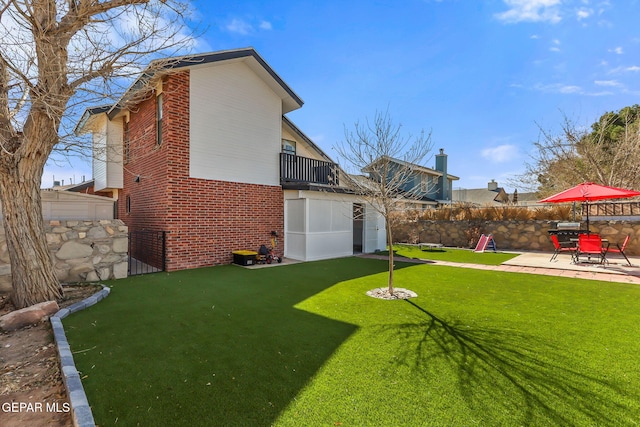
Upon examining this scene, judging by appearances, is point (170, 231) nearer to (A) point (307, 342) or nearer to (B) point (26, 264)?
(B) point (26, 264)

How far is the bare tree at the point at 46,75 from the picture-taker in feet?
16.3

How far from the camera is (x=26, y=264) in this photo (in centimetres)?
528

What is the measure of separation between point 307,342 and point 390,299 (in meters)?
2.56

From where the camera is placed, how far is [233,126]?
34.3ft

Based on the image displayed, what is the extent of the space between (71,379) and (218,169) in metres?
7.90

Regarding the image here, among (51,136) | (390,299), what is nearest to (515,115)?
(390,299)

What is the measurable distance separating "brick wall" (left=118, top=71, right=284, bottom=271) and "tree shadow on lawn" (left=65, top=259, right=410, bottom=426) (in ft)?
8.86

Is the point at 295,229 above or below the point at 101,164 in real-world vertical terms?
below

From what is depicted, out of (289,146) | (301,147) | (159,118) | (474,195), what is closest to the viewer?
(159,118)

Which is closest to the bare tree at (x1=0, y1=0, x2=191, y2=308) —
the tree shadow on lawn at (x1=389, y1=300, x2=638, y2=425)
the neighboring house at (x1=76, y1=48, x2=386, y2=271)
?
the neighboring house at (x1=76, y1=48, x2=386, y2=271)


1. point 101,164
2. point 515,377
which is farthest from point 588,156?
point 101,164

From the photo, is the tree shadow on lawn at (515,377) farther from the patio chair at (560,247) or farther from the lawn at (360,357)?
the patio chair at (560,247)

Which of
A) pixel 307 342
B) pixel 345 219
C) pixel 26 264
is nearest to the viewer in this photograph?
pixel 307 342

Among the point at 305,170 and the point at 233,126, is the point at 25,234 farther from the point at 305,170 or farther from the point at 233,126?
the point at 305,170
